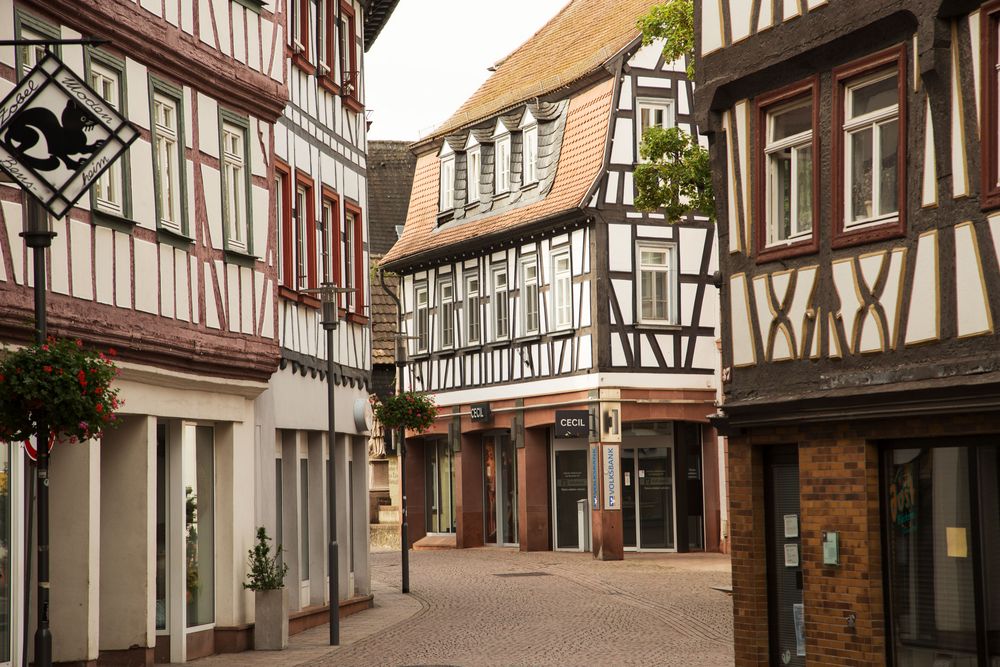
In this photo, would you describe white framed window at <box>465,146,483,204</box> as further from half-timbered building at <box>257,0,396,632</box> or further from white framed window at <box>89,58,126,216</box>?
white framed window at <box>89,58,126,216</box>

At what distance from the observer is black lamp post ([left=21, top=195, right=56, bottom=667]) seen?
909cm

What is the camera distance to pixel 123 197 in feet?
49.4

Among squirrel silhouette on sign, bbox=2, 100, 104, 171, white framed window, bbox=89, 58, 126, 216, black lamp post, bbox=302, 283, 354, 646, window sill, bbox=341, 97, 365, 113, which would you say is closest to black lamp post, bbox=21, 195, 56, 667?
squirrel silhouette on sign, bbox=2, 100, 104, 171

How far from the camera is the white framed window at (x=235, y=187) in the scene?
58.0 ft

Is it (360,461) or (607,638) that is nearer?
(607,638)

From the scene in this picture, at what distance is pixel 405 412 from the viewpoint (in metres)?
27.1

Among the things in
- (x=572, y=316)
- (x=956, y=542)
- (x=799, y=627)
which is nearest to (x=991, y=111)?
(x=956, y=542)

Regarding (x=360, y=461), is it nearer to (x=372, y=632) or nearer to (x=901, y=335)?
(x=372, y=632)

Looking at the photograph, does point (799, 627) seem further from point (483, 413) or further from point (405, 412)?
point (483, 413)

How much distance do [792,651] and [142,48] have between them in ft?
27.5

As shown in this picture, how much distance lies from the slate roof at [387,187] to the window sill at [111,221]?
33900 mm

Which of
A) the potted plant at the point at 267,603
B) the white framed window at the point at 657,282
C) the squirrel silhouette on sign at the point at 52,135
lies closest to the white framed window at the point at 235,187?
the potted plant at the point at 267,603

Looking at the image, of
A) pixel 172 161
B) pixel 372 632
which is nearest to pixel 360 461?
pixel 372 632

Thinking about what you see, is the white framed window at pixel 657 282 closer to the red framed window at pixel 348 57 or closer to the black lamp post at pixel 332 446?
the red framed window at pixel 348 57
